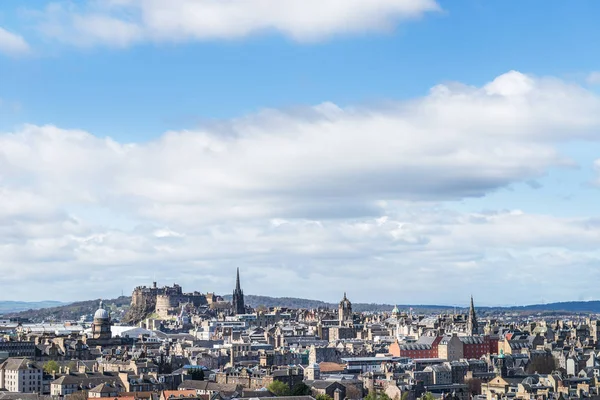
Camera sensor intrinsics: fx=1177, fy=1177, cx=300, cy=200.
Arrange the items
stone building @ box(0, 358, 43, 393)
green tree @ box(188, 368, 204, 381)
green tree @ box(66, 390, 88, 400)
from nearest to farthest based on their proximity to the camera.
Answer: green tree @ box(66, 390, 88, 400)
stone building @ box(0, 358, 43, 393)
green tree @ box(188, 368, 204, 381)

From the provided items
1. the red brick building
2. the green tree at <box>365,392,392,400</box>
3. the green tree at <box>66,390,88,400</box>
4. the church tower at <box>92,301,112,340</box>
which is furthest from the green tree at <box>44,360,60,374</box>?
the red brick building

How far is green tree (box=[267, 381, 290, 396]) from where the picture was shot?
369ft

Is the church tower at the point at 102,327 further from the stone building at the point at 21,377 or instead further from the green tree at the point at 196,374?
the stone building at the point at 21,377

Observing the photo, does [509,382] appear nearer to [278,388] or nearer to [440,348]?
[278,388]

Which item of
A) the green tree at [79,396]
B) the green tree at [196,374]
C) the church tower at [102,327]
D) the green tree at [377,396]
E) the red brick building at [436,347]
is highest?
the church tower at [102,327]

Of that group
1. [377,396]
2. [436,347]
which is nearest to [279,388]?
[377,396]

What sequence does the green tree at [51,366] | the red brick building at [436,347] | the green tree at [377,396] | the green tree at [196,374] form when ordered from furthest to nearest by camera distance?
the red brick building at [436,347]
the green tree at [51,366]
the green tree at [196,374]
the green tree at [377,396]

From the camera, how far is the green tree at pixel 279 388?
112562mm

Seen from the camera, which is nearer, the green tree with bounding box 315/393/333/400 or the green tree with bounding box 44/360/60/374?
the green tree with bounding box 315/393/333/400

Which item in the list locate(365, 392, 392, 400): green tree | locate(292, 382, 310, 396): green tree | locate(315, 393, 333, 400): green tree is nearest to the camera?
locate(315, 393, 333, 400): green tree

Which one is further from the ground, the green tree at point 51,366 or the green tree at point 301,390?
the green tree at point 51,366

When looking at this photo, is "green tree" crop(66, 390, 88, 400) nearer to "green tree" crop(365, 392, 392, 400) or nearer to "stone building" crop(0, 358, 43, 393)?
"stone building" crop(0, 358, 43, 393)

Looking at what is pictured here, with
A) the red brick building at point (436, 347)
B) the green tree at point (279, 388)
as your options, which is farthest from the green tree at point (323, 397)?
the red brick building at point (436, 347)

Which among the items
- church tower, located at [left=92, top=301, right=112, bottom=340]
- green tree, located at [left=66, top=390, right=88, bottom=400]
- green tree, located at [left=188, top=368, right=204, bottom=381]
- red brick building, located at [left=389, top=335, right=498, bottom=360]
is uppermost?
church tower, located at [left=92, top=301, right=112, bottom=340]
